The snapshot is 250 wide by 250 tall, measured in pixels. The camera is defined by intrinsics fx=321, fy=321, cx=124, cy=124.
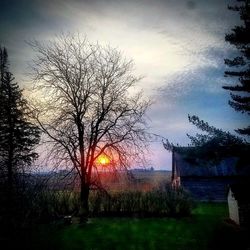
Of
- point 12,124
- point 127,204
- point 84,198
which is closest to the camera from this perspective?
point 84,198

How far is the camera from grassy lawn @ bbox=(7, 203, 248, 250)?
15.4 metres

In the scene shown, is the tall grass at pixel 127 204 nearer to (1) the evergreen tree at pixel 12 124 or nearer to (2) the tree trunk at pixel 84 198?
(2) the tree trunk at pixel 84 198

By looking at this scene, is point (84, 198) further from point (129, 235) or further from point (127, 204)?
point (129, 235)

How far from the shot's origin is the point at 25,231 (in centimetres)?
1156

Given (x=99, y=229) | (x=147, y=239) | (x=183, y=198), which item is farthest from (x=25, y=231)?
(x=183, y=198)

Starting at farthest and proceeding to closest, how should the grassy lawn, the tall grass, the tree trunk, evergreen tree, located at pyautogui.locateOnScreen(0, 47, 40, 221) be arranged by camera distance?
evergreen tree, located at pyautogui.locateOnScreen(0, 47, 40, 221)
the tall grass
the tree trunk
the grassy lawn

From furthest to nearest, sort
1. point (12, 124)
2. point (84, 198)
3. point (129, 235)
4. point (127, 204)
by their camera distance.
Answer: point (12, 124) < point (127, 204) < point (84, 198) < point (129, 235)

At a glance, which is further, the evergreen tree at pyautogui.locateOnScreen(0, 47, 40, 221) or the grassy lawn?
the evergreen tree at pyautogui.locateOnScreen(0, 47, 40, 221)

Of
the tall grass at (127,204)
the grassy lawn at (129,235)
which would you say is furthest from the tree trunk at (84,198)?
the tall grass at (127,204)

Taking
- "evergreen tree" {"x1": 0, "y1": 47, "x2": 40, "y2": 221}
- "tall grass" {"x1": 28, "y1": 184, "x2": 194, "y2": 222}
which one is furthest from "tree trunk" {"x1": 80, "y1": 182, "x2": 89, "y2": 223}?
"evergreen tree" {"x1": 0, "y1": 47, "x2": 40, "y2": 221}

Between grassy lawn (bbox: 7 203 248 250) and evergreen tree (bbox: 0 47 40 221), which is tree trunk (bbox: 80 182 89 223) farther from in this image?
evergreen tree (bbox: 0 47 40 221)

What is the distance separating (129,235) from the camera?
18.3m

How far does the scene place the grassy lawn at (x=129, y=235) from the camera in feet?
50.6

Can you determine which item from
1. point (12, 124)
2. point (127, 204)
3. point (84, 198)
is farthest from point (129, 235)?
point (12, 124)
